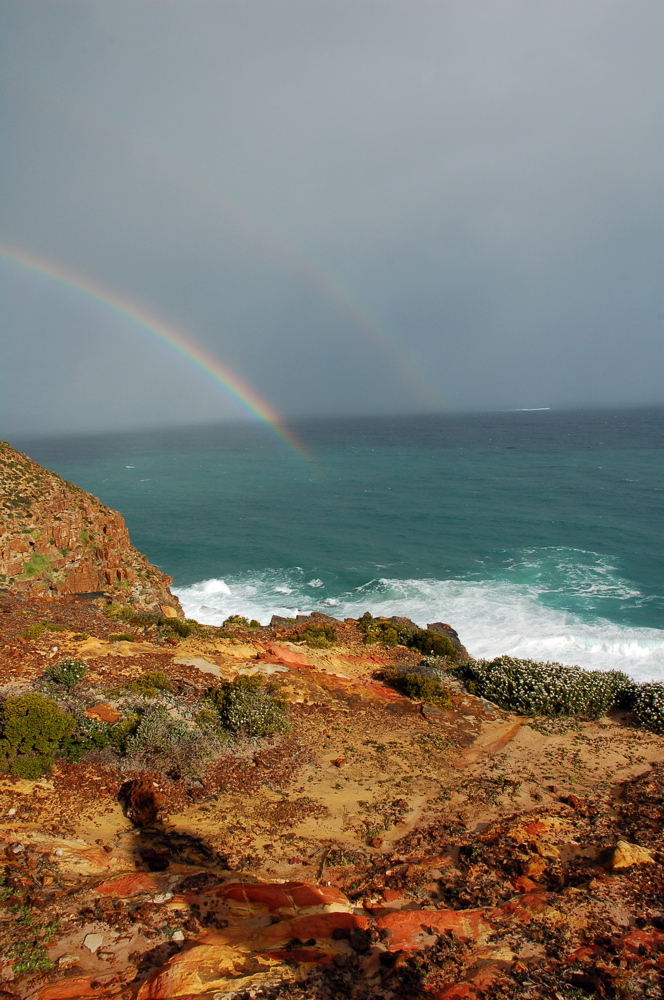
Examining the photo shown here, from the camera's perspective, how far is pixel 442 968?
18.7 ft

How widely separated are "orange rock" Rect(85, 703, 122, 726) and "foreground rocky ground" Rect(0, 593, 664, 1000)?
9 cm

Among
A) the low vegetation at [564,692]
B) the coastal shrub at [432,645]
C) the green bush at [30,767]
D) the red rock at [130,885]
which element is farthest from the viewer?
the coastal shrub at [432,645]

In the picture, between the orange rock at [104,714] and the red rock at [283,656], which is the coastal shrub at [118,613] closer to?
the red rock at [283,656]

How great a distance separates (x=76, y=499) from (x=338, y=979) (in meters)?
29.0

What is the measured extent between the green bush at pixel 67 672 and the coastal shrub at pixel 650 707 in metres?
14.9

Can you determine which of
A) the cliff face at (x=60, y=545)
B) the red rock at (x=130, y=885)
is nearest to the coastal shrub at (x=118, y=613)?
the cliff face at (x=60, y=545)

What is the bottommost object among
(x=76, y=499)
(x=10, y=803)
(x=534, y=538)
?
(x=534, y=538)

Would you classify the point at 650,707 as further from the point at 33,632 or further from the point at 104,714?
the point at 33,632

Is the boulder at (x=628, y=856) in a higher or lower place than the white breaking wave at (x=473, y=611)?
higher

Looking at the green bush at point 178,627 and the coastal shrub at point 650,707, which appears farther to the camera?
the green bush at point 178,627

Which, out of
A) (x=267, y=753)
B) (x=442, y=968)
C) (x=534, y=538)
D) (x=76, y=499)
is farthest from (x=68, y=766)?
(x=534, y=538)

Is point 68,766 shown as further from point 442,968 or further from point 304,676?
point 442,968

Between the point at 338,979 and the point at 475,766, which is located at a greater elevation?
the point at 338,979

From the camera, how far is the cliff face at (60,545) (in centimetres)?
2497
